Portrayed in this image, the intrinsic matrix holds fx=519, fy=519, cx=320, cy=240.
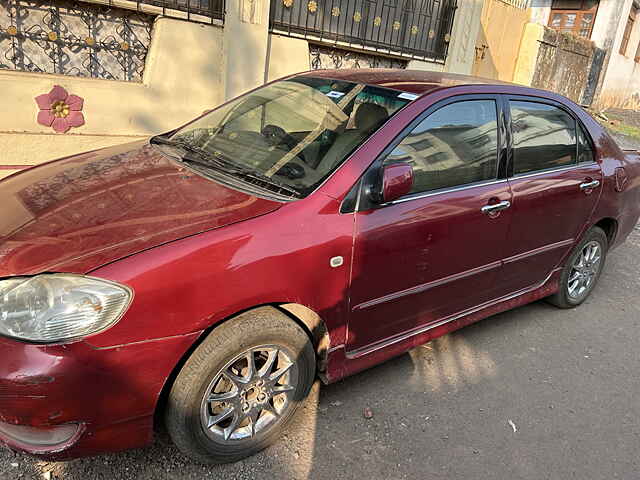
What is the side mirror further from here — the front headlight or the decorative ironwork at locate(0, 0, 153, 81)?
the decorative ironwork at locate(0, 0, 153, 81)

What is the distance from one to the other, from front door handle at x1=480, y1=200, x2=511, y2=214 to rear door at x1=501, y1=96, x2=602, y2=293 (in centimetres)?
9

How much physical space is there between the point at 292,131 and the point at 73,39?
3770 millimetres

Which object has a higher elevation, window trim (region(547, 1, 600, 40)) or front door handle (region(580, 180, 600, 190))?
window trim (region(547, 1, 600, 40))

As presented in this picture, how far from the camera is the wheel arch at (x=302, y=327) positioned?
2064 millimetres

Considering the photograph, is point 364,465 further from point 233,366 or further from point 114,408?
point 114,408

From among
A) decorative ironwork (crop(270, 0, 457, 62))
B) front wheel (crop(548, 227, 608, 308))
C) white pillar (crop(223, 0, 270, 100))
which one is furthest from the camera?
decorative ironwork (crop(270, 0, 457, 62))

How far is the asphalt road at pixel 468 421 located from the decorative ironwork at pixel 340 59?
15.8ft

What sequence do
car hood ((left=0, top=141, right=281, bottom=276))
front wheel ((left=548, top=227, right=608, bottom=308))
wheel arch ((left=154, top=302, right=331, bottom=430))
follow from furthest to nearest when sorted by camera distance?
front wheel ((left=548, top=227, right=608, bottom=308)) < wheel arch ((left=154, top=302, right=331, bottom=430)) < car hood ((left=0, top=141, right=281, bottom=276))

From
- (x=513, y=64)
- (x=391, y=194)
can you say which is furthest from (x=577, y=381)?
(x=513, y=64)

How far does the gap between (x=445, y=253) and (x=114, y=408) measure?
179 centimetres

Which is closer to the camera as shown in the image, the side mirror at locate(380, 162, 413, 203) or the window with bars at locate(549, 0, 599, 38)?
the side mirror at locate(380, 162, 413, 203)

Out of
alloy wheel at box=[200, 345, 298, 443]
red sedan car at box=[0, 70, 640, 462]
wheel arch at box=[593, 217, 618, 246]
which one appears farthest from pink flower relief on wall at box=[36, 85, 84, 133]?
wheel arch at box=[593, 217, 618, 246]

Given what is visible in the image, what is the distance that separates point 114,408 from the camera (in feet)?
6.27

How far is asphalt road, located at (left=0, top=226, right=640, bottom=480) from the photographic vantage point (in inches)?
92.1
